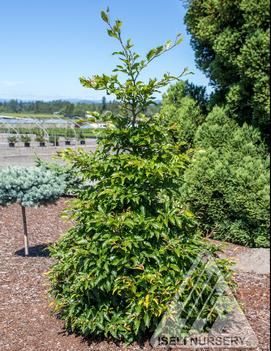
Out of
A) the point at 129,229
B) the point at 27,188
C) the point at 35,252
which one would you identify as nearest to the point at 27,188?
the point at 27,188

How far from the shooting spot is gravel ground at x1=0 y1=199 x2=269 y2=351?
3.55 meters

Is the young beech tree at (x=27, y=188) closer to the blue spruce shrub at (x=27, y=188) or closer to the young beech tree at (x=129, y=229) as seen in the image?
the blue spruce shrub at (x=27, y=188)

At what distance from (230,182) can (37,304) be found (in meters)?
3.45

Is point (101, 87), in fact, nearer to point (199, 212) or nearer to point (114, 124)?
point (114, 124)

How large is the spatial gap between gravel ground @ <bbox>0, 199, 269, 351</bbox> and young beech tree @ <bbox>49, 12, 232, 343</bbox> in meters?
0.21

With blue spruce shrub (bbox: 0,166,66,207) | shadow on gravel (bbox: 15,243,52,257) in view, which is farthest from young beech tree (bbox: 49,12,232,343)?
shadow on gravel (bbox: 15,243,52,257)

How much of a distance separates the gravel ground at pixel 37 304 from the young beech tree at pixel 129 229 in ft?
0.69

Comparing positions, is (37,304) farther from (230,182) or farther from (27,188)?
(230,182)

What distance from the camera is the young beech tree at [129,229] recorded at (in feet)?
10.7

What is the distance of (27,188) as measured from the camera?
5621 mm

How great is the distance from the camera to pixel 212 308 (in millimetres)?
3465

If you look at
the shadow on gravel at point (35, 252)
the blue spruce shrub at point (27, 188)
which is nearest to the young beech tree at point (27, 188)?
the blue spruce shrub at point (27, 188)

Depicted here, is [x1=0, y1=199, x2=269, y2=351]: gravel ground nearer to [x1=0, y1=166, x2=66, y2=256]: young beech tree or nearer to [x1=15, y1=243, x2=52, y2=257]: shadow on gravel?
[x1=15, y1=243, x2=52, y2=257]: shadow on gravel

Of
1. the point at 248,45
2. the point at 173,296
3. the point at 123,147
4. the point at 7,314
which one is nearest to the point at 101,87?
the point at 123,147
